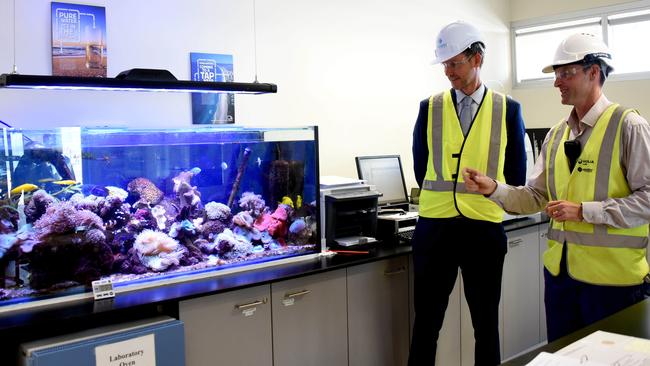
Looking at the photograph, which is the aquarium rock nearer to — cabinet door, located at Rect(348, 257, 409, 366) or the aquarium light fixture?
the aquarium light fixture

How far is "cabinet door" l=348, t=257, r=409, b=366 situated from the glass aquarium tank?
0.30 metres

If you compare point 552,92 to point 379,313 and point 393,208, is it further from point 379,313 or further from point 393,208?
point 379,313

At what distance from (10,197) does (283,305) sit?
3.83ft

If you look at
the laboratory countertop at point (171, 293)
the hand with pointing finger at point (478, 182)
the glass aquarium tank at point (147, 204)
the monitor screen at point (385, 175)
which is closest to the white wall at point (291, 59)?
the monitor screen at point (385, 175)

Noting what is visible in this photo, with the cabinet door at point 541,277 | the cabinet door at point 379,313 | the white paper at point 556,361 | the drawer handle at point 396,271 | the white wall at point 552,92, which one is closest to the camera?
the white paper at point 556,361

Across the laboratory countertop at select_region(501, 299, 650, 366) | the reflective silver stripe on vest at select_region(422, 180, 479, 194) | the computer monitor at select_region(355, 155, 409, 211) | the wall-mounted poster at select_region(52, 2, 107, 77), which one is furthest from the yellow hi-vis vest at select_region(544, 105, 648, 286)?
the wall-mounted poster at select_region(52, 2, 107, 77)

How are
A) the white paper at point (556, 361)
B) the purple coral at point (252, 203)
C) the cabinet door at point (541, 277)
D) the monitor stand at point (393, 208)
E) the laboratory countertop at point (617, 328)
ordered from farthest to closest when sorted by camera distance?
1. the cabinet door at point (541, 277)
2. the monitor stand at point (393, 208)
3. the purple coral at point (252, 203)
4. the laboratory countertop at point (617, 328)
5. the white paper at point (556, 361)

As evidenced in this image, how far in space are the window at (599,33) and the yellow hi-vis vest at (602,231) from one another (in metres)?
2.11

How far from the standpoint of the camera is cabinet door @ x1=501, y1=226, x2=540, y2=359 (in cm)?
368

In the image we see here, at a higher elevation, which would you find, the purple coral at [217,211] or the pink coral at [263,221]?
the purple coral at [217,211]

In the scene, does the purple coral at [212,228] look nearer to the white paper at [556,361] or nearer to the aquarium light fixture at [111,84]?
the aquarium light fixture at [111,84]

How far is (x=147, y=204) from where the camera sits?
2.46 meters

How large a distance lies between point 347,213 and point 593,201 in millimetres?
1263

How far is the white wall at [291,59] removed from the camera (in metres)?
2.64
